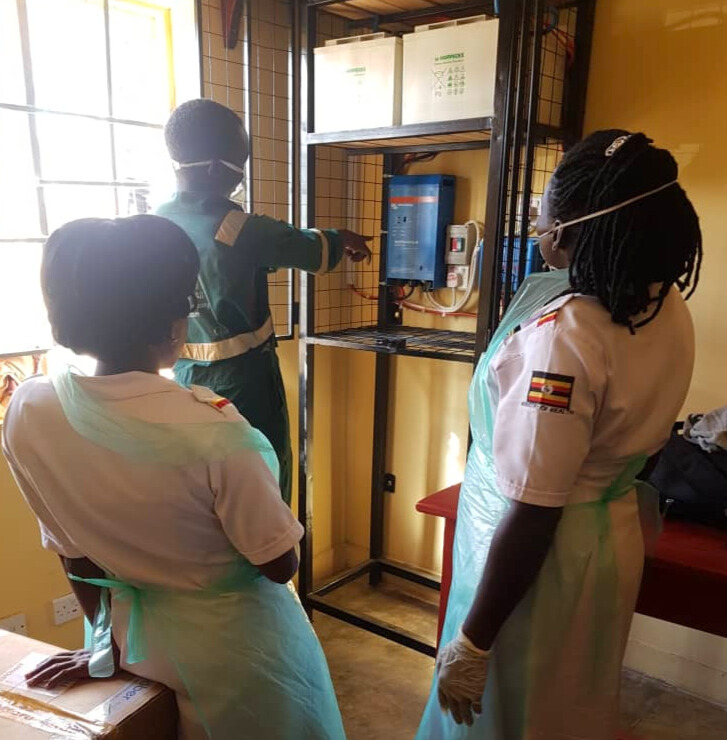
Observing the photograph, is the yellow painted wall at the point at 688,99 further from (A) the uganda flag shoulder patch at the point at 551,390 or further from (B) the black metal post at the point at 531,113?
(A) the uganda flag shoulder patch at the point at 551,390

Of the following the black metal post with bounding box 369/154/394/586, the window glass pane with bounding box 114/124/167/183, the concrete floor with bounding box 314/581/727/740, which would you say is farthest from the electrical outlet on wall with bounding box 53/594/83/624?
the window glass pane with bounding box 114/124/167/183

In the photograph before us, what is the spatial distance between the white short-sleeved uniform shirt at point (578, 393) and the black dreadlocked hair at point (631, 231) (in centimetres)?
4

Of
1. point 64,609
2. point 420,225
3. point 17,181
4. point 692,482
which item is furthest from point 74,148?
point 692,482

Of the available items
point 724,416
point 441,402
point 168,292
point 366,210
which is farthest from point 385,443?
point 168,292

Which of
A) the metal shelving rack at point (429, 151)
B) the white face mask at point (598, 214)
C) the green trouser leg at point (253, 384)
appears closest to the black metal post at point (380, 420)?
the metal shelving rack at point (429, 151)

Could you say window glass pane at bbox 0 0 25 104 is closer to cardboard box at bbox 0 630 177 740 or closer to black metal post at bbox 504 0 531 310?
black metal post at bbox 504 0 531 310

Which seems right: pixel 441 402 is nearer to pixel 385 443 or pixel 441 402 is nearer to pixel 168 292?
pixel 385 443

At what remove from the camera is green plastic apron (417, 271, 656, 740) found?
1042mm

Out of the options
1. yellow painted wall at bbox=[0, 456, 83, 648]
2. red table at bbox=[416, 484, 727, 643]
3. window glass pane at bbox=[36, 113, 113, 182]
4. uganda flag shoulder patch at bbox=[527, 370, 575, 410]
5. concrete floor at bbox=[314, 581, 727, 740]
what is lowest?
concrete floor at bbox=[314, 581, 727, 740]

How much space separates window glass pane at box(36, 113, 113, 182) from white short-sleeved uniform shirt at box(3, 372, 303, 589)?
50.7 inches

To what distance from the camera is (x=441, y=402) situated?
8.25 ft

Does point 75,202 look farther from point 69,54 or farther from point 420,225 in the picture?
point 420,225

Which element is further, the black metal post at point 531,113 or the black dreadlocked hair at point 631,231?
the black metal post at point 531,113

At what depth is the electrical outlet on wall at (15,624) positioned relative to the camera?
1860mm
